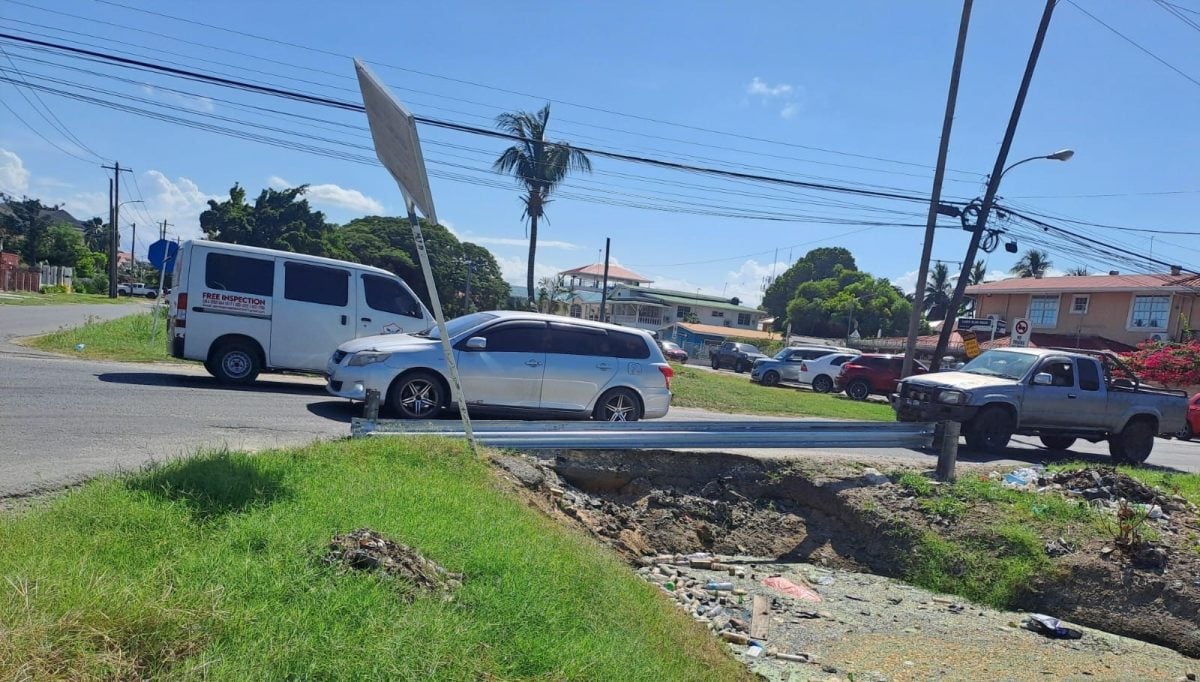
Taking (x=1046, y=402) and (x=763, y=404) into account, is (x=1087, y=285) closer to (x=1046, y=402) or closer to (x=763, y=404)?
(x=763, y=404)

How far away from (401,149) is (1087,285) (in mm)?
42812

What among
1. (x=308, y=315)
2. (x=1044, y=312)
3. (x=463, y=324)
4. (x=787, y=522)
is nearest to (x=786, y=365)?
(x=1044, y=312)

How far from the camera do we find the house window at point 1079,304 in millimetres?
40031

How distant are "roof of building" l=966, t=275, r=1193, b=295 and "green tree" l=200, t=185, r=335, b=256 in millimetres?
40020

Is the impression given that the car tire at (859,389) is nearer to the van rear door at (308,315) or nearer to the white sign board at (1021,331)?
the white sign board at (1021,331)

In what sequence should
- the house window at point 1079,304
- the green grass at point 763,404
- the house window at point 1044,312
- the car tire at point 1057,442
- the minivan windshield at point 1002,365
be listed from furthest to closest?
the house window at point 1044,312 → the house window at point 1079,304 → the green grass at point 763,404 → the car tire at point 1057,442 → the minivan windshield at point 1002,365

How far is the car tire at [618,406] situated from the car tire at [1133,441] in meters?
9.05

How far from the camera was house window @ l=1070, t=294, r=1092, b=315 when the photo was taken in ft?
131

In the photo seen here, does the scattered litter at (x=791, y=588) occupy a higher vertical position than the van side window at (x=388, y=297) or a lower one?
lower

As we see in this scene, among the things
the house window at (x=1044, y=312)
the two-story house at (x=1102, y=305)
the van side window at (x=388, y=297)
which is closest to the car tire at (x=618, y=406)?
the van side window at (x=388, y=297)

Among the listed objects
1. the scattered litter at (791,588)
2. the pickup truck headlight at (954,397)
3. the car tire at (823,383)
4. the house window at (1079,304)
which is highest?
the house window at (1079,304)

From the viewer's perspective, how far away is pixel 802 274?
3418 inches

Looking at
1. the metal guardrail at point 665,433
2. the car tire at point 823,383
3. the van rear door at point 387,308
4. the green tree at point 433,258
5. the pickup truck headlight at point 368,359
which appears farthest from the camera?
the green tree at point 433,258

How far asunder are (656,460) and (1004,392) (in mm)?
6862
